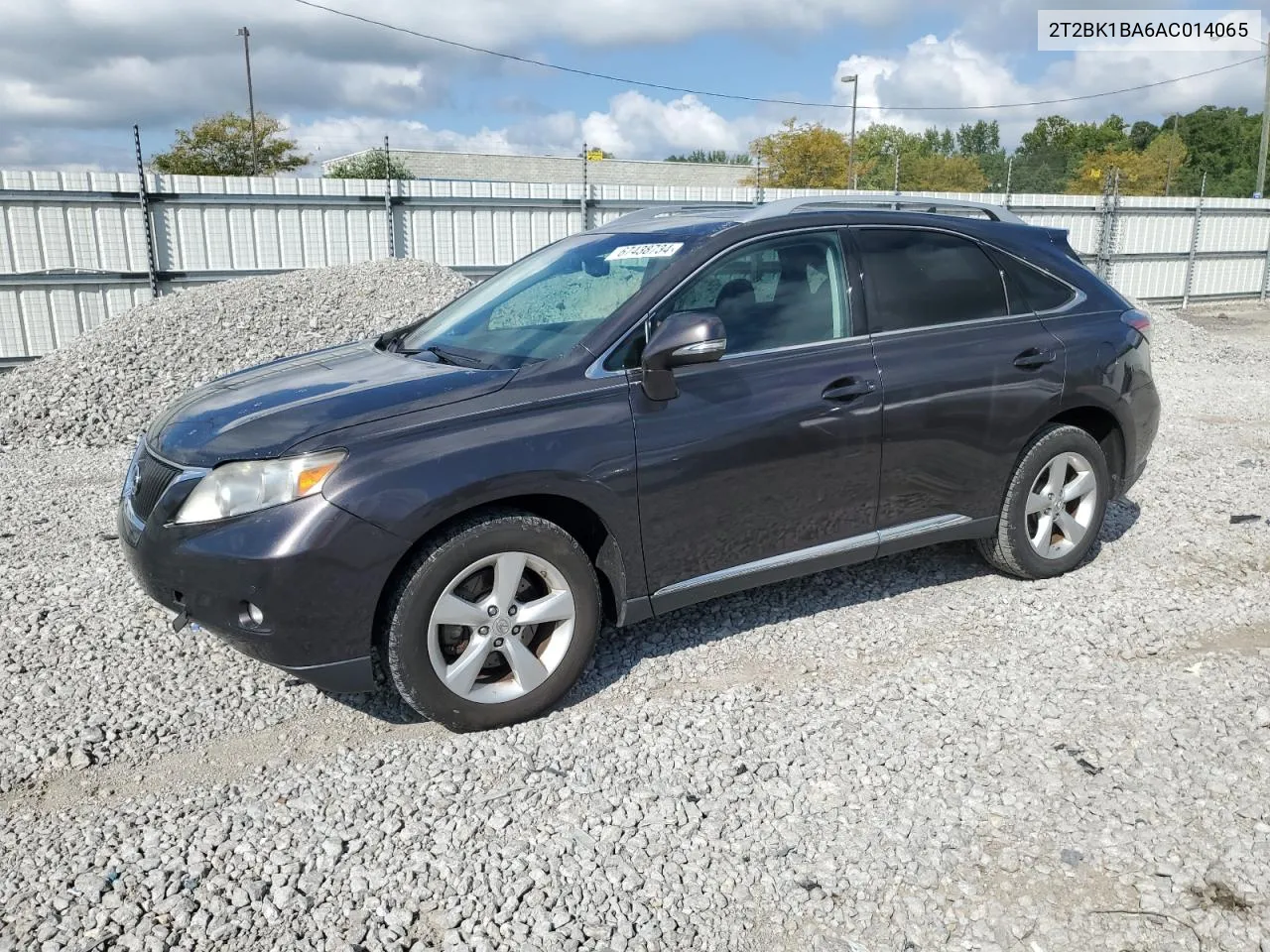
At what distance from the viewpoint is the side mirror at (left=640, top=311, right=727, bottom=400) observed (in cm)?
373

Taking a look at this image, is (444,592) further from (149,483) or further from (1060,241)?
(1060,241)

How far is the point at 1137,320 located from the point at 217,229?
11.6 m

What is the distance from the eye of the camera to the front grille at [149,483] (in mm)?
3615

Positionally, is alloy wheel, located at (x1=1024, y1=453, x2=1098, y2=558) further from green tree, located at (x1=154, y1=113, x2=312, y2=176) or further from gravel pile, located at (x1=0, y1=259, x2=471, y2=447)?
green tree, located at (x1=154, y1=113, x2=312, y2=176)

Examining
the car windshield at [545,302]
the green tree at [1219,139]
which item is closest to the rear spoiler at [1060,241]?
the car windshield at [545,302]

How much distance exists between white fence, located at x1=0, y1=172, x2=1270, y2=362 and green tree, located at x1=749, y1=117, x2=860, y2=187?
34.8 metres

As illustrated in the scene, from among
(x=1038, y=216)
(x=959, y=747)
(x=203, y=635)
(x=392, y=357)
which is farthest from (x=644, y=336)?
(x=1038, y=216)

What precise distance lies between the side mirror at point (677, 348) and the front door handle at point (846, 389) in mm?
610

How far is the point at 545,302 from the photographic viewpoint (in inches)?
176

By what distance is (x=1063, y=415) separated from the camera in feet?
16.7

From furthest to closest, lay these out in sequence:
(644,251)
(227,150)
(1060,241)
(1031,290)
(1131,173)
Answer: (1131,173) < (227,150) < (1060,241) < (1031,290) < (644,251)

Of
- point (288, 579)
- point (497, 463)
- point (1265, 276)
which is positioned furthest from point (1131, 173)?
point (288, 579)

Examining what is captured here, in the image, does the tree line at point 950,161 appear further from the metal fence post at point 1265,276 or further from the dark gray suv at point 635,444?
the dark gray suv at point 635,444

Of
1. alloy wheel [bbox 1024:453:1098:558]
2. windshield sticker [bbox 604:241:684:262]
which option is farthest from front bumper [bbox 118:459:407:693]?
alloy wheel [bbox 1024:453:1098:558]
